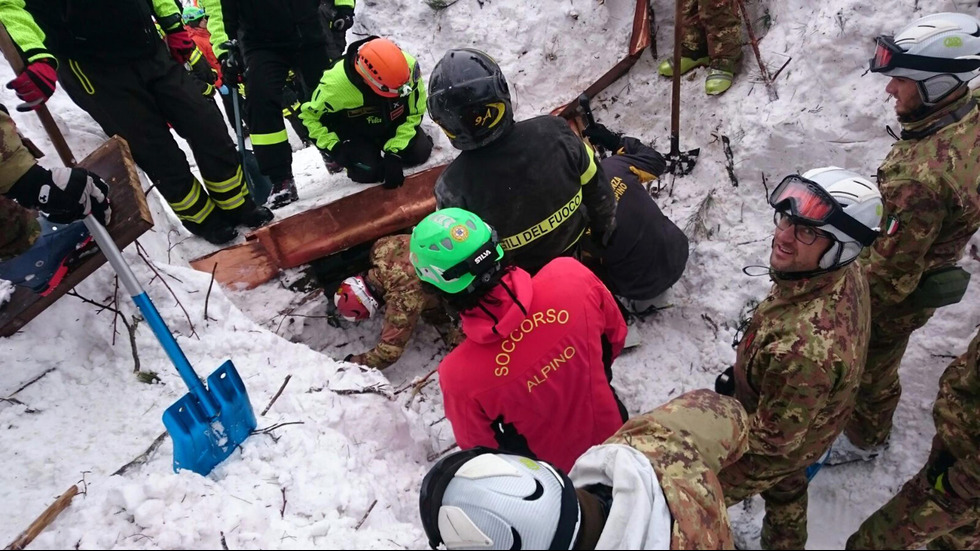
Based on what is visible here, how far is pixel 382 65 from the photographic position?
4535mm

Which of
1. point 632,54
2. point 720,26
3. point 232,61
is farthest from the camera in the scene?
point 632,54

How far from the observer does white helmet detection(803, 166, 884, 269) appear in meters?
2.24

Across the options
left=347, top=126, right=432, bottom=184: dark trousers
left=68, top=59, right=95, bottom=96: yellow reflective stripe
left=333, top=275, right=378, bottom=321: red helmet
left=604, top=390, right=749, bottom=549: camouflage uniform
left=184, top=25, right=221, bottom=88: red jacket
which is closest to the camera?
left=604, top=390, right=749, bottom=549: camouflage uniform

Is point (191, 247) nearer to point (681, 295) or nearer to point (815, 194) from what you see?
point (681, 295)

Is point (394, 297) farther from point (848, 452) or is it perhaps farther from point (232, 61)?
point (848, 452)

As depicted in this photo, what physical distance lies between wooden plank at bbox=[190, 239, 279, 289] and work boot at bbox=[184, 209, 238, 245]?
0.16 m

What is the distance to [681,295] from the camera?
15.0ft

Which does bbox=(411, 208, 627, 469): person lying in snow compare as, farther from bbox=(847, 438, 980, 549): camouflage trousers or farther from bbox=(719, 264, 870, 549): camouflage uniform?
bbox=(847, 438, 980, 549): camouflage trousers

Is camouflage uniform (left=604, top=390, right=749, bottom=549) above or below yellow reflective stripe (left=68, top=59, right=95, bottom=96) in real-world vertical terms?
below

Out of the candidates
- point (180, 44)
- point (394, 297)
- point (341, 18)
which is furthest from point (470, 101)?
point (341, 18)

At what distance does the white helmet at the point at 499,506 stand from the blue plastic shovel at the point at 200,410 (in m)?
1.34

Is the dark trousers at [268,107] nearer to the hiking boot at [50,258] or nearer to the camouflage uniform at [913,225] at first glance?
the hiking boot at [50,258]

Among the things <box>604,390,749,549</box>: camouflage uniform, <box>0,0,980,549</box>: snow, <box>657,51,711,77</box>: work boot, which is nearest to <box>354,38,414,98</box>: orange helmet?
<box>0,0,980,549</box>: snow

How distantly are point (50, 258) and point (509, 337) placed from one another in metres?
2.42
